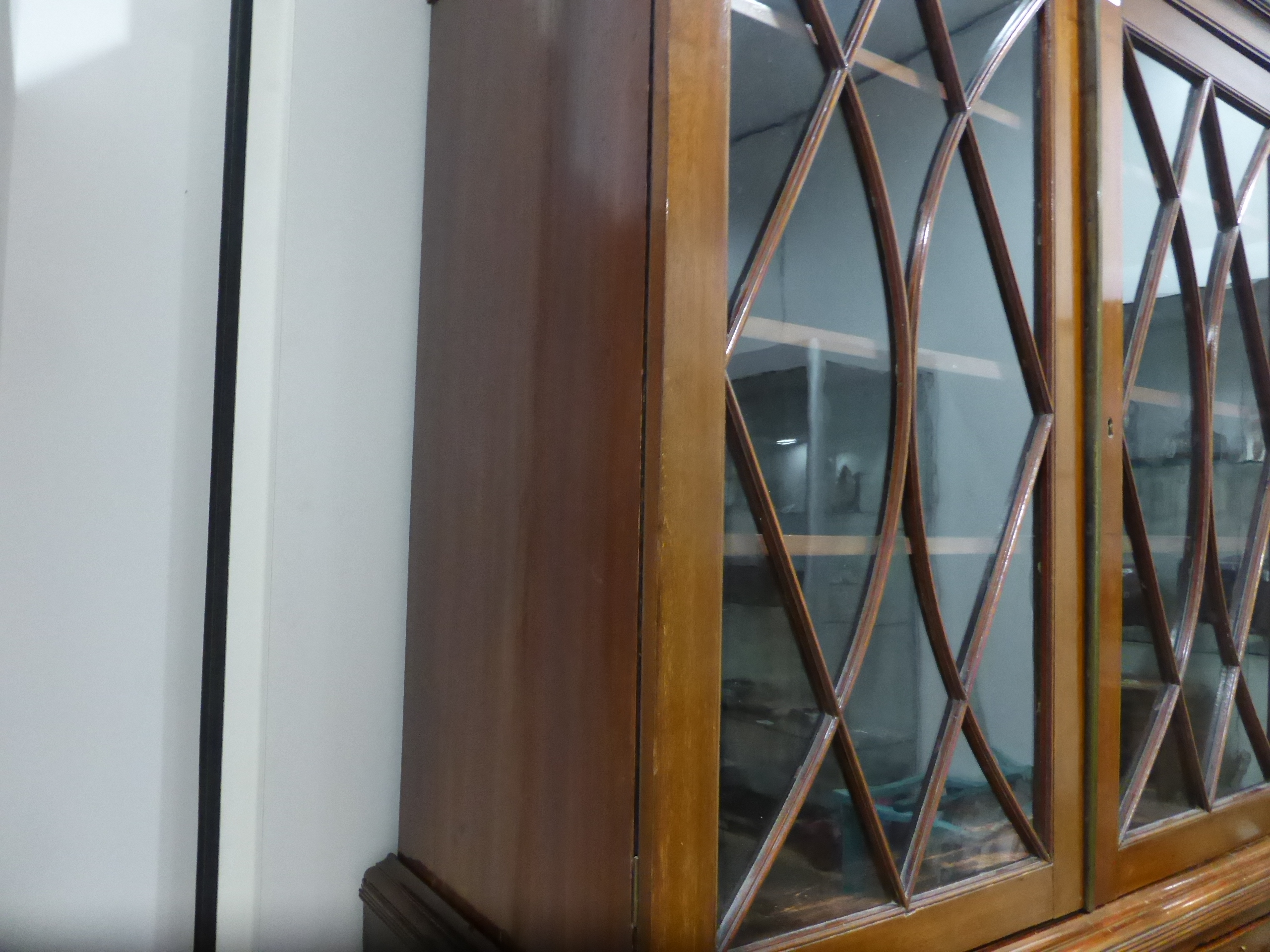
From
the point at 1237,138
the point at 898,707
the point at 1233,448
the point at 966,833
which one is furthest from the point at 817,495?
the point at 1237,138

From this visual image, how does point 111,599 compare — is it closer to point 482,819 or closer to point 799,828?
point 482,819

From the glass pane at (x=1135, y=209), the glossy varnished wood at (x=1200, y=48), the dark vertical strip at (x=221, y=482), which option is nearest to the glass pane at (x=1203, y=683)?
the glass pane at (x=1135, y=209)

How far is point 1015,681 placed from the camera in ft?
2.41

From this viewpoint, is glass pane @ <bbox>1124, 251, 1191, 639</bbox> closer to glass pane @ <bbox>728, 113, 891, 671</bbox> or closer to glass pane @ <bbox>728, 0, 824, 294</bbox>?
glass pane @ <bbox>728, 113, 891, 671</bbox>

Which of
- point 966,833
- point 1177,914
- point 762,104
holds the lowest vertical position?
point 1177,914

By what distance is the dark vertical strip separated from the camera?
72 centimetres

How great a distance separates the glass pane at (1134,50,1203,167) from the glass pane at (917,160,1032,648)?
312 millimetres

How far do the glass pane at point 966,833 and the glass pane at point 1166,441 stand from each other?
0.31 m

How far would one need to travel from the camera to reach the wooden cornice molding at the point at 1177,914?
0.71 metres

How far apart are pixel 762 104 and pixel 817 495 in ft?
0.86

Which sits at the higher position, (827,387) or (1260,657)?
(827,387)

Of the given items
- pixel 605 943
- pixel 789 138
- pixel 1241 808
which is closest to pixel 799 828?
pixel 605 943

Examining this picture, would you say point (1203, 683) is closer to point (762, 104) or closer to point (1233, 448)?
point (1233, 448)

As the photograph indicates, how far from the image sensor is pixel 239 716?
28.8 inches
